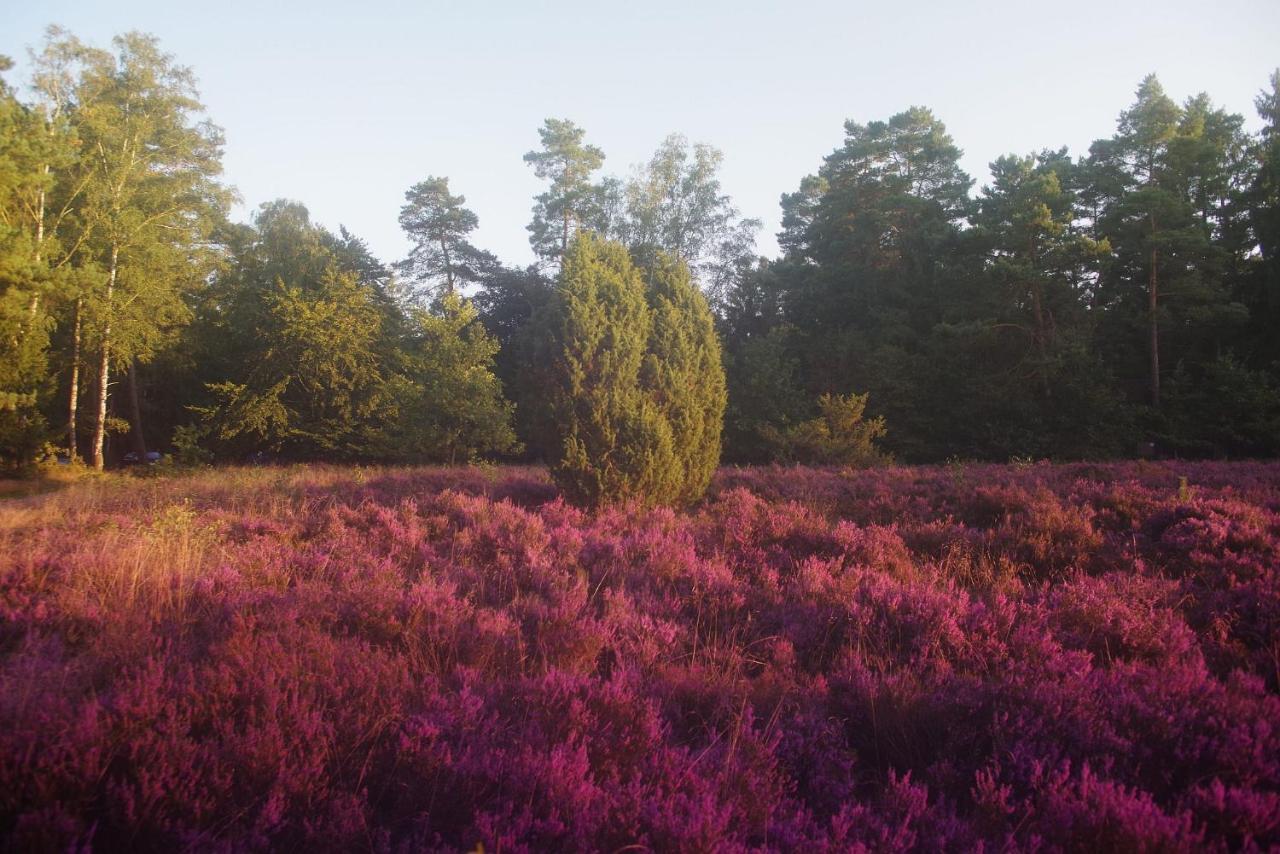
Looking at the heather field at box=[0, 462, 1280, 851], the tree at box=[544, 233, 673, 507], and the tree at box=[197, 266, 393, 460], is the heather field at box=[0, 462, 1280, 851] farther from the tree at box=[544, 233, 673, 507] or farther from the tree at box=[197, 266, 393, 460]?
the tree at box=[197, 266, 393, 460]

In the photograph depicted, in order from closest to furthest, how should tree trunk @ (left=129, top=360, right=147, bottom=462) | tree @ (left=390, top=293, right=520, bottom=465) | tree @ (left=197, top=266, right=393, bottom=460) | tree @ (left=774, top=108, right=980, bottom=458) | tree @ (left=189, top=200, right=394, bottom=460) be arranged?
tree @ (left=390, top=293, right=520, bottom=465) → tree @ (left=197, top=266, right=393, bottom=460) → tree @ (left=189, top=200, right=394, bottom=460) → tree trunk @ (left=129, top=360, right=147, bottom=462) → tree @ (left=774, top=108, right=980, bottom=458)

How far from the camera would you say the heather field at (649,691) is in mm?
2047

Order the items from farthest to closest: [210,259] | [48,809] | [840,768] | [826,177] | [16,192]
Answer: [826,177], [210,259], [16,192], [840,768], [48,809]

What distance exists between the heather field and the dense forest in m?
11.2

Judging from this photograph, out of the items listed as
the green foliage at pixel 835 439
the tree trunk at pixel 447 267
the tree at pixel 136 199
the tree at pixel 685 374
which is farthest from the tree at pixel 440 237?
the tree at pixel 685 374

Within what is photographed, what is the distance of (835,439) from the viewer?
1839 cm

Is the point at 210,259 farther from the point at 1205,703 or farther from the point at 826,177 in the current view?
the point at 1205,703

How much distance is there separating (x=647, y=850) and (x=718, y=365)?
318 inches

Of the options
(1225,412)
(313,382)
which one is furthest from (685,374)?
(1225,412)

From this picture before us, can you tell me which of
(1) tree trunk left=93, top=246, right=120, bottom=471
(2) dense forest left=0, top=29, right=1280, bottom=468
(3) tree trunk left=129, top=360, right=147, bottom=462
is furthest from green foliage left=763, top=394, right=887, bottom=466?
(3) tree trunk left=129, top=360, right=147, bottom=462

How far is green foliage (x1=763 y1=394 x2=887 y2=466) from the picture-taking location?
1753cm

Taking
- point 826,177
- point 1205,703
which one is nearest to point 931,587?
point 1205,703

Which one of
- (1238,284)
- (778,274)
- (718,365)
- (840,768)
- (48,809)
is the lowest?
(840,768)

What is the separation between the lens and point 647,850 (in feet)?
6.43
